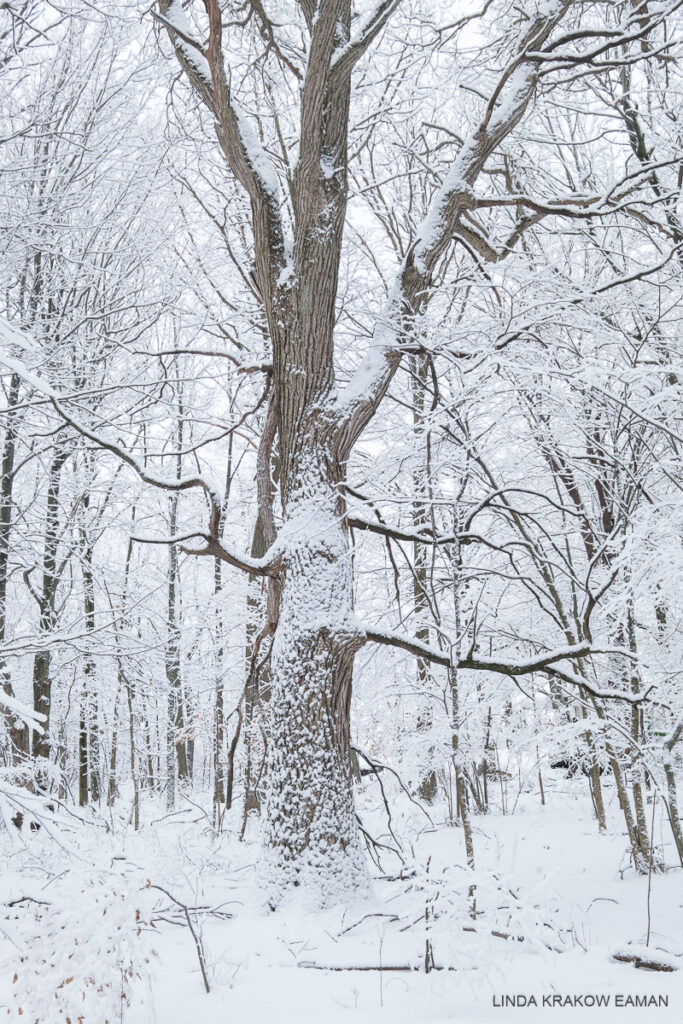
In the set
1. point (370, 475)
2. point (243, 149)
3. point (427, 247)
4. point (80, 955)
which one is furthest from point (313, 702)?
point (243, 149)

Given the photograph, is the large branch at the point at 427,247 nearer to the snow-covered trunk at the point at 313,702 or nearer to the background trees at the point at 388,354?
the background trees at the point at 388,354

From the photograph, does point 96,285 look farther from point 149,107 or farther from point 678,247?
point 678,247

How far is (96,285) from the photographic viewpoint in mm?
5820

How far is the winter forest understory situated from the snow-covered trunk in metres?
0.02

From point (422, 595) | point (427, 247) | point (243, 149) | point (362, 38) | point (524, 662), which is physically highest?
point (362, 38)

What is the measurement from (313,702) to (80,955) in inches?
81.2

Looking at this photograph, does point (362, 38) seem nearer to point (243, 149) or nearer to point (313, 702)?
point (243, 149)

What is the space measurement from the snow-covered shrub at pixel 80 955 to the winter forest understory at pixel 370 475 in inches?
0.5

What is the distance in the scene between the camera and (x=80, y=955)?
7.07ft

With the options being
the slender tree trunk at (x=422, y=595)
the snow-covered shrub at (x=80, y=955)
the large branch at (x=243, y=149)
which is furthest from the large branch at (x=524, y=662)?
the large branch at (x=243, y=149)

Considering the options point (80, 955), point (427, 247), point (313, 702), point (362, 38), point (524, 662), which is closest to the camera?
point (80, 955)

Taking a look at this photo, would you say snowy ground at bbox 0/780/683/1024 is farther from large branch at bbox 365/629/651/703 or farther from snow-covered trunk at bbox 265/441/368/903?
large branch at bbox 365/629/651/703

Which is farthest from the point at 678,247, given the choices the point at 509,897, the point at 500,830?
the point at 500,830

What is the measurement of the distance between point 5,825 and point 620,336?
3750 mm
